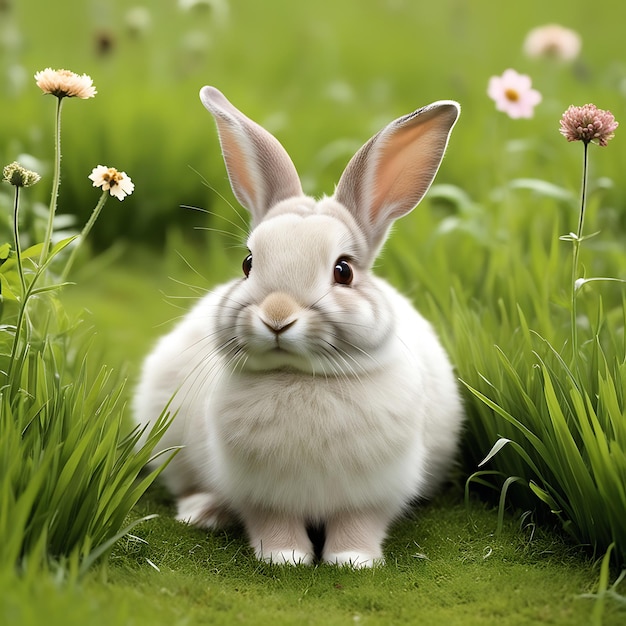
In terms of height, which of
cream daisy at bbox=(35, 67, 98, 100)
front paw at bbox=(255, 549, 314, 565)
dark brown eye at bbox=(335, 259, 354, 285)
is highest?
cream daisy at bbox=(35, 67, 98, 100)

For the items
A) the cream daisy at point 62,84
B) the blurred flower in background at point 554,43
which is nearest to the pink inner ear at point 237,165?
the cream daisy at point 62,84

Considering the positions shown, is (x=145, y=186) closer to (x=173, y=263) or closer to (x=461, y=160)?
(x=173, y=263)

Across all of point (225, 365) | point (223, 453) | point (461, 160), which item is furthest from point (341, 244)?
point (461, 160)

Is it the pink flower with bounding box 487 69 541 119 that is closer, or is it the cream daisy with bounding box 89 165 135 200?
the cream daisy with bounding box 89 165 135 200

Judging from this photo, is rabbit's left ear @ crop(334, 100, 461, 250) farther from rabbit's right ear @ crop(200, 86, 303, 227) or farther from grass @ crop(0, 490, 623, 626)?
grass @ crop(0, 490, 623, 626)

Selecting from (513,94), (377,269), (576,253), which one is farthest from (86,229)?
(377,269)

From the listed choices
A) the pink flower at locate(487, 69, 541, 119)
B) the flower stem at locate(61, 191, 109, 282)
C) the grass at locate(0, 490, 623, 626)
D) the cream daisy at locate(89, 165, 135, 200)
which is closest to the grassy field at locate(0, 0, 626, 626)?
the grass at locate(0, 490, 623, 626)

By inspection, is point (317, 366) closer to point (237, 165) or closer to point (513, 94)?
point (237, 165)

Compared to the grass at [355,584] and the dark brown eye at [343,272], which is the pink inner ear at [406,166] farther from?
the grass at [355,584]
